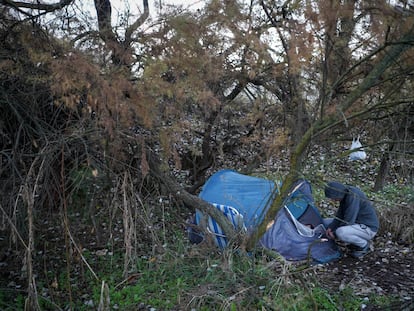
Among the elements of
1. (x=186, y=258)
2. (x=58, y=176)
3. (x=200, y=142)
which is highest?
(x=200, y=142)

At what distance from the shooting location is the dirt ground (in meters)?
4.16

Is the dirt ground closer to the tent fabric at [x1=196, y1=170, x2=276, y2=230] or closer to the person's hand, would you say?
the person's hand

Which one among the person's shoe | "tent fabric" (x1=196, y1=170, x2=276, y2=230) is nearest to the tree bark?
"tent fabric" (x1=196, y1=170, x2=276, y2=230)

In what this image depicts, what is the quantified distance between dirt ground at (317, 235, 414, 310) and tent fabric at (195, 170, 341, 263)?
9.0 inches

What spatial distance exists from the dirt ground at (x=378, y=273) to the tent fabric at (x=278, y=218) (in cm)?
23

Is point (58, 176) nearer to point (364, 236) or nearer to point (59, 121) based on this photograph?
point (59, 121)

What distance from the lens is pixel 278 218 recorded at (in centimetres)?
504

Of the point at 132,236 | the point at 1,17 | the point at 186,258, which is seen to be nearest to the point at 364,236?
the point at 186,258

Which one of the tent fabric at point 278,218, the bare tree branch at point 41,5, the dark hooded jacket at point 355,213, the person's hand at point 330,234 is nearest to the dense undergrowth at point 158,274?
the tent fabric at point 278,218

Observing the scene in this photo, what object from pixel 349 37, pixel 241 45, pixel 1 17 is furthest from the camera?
pixel 241 45

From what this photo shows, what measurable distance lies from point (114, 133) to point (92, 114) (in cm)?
56

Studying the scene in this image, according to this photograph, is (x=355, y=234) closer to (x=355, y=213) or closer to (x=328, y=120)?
(x=355, y=213)

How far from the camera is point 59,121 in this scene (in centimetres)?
479

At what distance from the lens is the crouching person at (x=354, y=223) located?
4.85 metres
